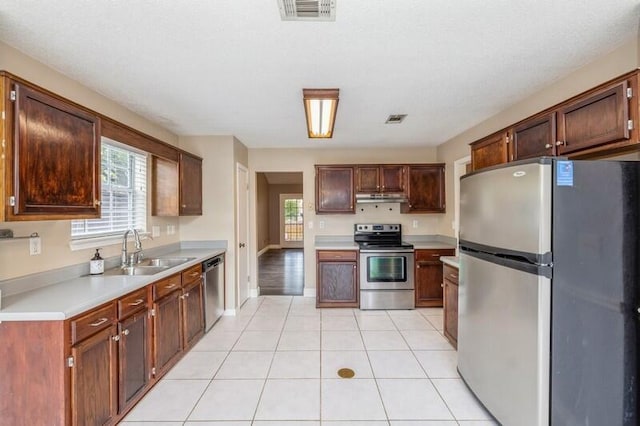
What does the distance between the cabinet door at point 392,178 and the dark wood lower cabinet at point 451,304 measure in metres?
1.69

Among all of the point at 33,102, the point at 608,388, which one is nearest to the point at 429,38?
the point at 608,388

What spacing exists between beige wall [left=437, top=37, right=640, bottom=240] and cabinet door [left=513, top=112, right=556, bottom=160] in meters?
0.38

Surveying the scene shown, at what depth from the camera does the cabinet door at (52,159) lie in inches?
63.7

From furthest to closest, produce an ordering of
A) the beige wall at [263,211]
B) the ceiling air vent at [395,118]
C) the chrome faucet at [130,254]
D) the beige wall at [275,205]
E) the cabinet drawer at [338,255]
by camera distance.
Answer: the beige wall at [275,205], the beige wall at [263,211], the cabinet drawer at [338,255], the ceiling air vent at [395,118], the chrome faucet at [130,254]

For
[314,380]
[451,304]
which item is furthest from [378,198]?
[314,380]

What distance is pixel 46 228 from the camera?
84.3 inches

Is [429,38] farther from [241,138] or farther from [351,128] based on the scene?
[241,138]

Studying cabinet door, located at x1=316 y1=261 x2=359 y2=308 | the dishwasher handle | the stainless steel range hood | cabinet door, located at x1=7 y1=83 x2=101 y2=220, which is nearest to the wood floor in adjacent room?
cabinet door, located at x1=316 y1=261 x2=359 y2=308

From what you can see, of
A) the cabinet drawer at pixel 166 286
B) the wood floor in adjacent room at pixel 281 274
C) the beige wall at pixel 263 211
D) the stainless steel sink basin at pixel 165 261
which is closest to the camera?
the cabinet drawer at pixel 166 286

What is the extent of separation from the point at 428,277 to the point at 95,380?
12.7 ft

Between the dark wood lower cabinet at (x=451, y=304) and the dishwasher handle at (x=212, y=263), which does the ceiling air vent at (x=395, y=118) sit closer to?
the dark wood lower cabinet at (x=451, y=304)

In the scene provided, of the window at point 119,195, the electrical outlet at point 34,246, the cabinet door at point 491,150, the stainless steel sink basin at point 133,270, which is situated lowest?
the stainless steel sink basin at point 133,270

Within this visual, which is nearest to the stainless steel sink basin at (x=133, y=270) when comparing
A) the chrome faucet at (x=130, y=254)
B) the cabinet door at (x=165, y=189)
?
the chrome faucet at (x=130, y=254)

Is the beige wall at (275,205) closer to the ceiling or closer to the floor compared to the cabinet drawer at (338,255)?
closer to the ceiling
